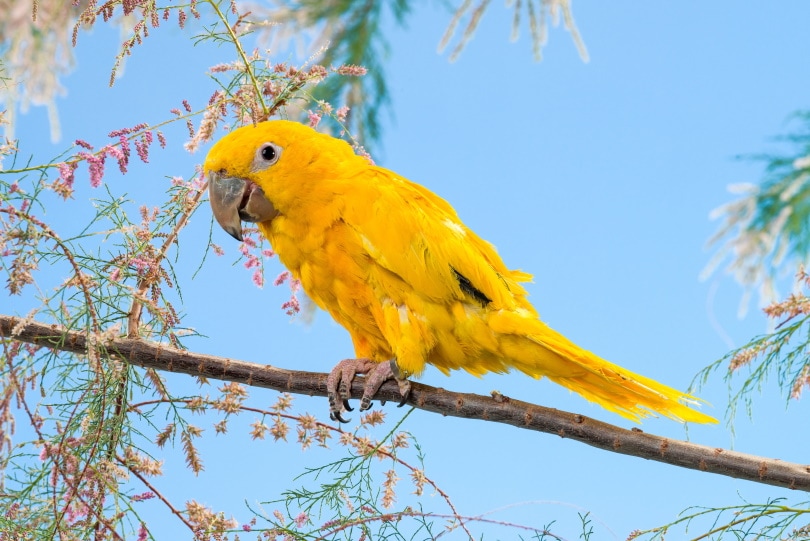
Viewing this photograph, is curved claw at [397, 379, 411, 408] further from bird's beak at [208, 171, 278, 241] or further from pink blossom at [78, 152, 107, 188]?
pink blossom at [78, 152, 107, 188]

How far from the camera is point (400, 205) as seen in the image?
4.47 feet

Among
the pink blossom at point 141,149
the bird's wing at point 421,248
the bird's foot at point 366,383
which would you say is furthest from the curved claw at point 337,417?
the pink blossom at point 141,149

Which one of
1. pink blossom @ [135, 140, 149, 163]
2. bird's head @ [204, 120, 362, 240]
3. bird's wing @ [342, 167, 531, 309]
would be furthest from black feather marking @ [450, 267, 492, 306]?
pink blossom @ [135, 140, 149, 163]

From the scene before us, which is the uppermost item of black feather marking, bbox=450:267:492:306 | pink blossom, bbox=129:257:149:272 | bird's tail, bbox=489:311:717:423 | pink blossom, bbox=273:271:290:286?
pink blossom, bbox=129:257:149:272

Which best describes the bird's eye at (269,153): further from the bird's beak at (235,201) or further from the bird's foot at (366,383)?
the bird's foot at (366,383)

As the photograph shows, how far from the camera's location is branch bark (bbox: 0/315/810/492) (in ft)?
4.11

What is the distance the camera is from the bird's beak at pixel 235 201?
1.41m

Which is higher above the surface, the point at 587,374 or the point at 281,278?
the point at 281,278

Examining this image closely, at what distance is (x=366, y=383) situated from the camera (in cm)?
138

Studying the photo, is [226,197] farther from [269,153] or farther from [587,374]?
[587,374]

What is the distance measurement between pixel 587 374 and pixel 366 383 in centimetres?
37

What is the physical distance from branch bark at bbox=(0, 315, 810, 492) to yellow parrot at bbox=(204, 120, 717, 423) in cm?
5

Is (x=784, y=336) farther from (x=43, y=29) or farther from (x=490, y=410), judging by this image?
(x=43, y=29)

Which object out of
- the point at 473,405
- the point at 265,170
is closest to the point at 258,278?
the point at 265,170
